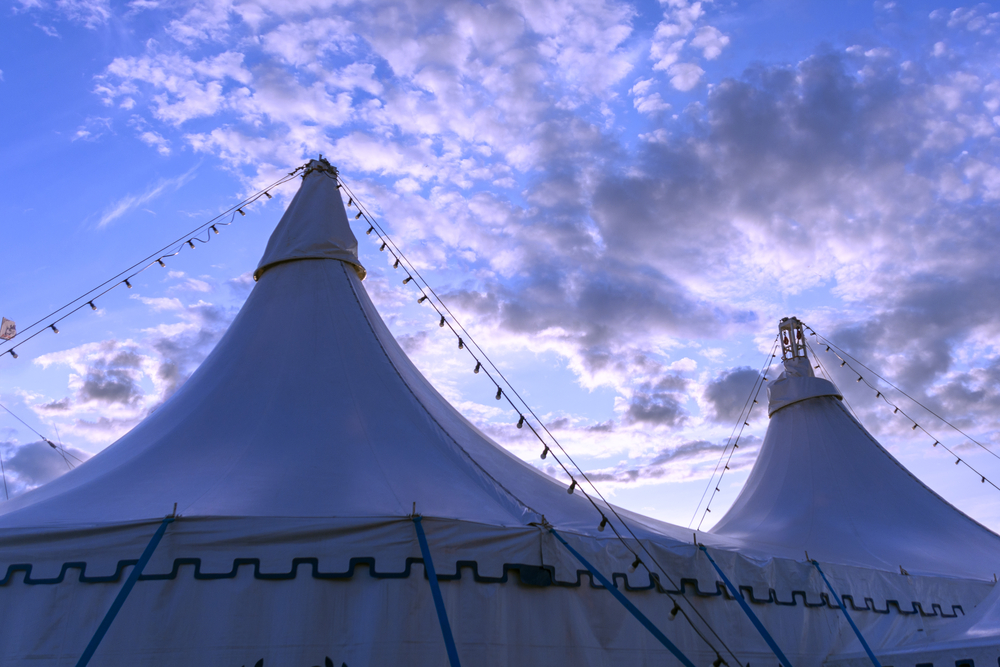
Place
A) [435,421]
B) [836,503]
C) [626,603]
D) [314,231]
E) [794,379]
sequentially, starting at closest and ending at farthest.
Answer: [626,603]
[435,421]
[314,231]
[836,503]
[794,379]

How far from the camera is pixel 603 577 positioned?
13.6ft

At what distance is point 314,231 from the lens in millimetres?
6473

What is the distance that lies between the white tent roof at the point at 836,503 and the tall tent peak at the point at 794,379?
16 mm

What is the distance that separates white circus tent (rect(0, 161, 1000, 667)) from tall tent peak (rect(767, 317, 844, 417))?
314cm

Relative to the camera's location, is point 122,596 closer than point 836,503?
Yes

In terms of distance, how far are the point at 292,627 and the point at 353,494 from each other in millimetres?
778

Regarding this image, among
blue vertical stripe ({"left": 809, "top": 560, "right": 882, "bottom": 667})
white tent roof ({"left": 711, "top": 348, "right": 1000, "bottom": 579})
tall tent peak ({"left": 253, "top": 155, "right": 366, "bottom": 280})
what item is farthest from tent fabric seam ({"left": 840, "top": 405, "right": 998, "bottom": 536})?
tall tent peak ({"left": 253, "top": 155, "right": 366, "bottom": 280})

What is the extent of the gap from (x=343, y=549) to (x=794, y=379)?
8.00m

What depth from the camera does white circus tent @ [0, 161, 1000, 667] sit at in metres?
3.41

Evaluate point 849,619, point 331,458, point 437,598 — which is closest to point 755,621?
point 849,619

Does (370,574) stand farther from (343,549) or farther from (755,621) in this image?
(755,621)

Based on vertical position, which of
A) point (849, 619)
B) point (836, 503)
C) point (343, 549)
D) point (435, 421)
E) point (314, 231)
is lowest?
point (849, 619)

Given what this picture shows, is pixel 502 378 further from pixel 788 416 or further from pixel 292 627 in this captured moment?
pixel 788 416

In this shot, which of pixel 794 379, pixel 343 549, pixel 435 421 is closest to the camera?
pixel 343 549
